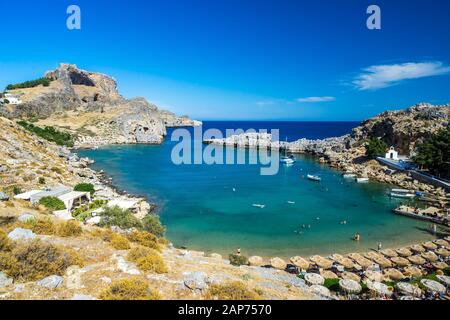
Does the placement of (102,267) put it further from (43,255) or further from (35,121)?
(35,121)

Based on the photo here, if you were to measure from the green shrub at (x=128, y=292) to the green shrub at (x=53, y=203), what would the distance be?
72.4 ft

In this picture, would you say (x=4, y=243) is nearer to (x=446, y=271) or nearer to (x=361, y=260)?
(x=361, y=260)

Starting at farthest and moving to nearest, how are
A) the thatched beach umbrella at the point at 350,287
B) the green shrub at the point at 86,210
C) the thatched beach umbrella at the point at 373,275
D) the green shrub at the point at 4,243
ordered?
the green shrub at the point at 86,210
the thatched beach umbrella at the point at 373,275
the thatched beach umbrella at the point at 350,287
the green shrub at the point at 4,243

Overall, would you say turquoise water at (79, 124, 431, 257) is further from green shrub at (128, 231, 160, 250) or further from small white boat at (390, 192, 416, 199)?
green shrub at (128, 231, 160, 250)

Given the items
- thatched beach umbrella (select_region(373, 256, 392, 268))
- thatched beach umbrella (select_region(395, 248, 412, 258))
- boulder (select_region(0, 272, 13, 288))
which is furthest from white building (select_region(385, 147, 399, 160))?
boulder (select_region(0, 272, 13, 288))

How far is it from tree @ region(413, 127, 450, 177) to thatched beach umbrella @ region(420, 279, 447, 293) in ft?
137

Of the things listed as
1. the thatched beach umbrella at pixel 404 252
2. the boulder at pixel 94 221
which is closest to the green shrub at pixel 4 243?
the boulder at pixel 94 221

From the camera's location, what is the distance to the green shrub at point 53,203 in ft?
92.2

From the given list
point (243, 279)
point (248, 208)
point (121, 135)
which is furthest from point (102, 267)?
point (121, 135)

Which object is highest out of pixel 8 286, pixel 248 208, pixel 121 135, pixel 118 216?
pixel 121 135

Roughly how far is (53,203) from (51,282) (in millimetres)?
21485

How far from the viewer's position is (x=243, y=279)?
12.7 meters

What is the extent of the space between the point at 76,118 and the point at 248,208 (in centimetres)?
11707

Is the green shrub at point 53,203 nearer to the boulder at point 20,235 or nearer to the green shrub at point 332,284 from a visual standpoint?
the boulder at point 20,235
